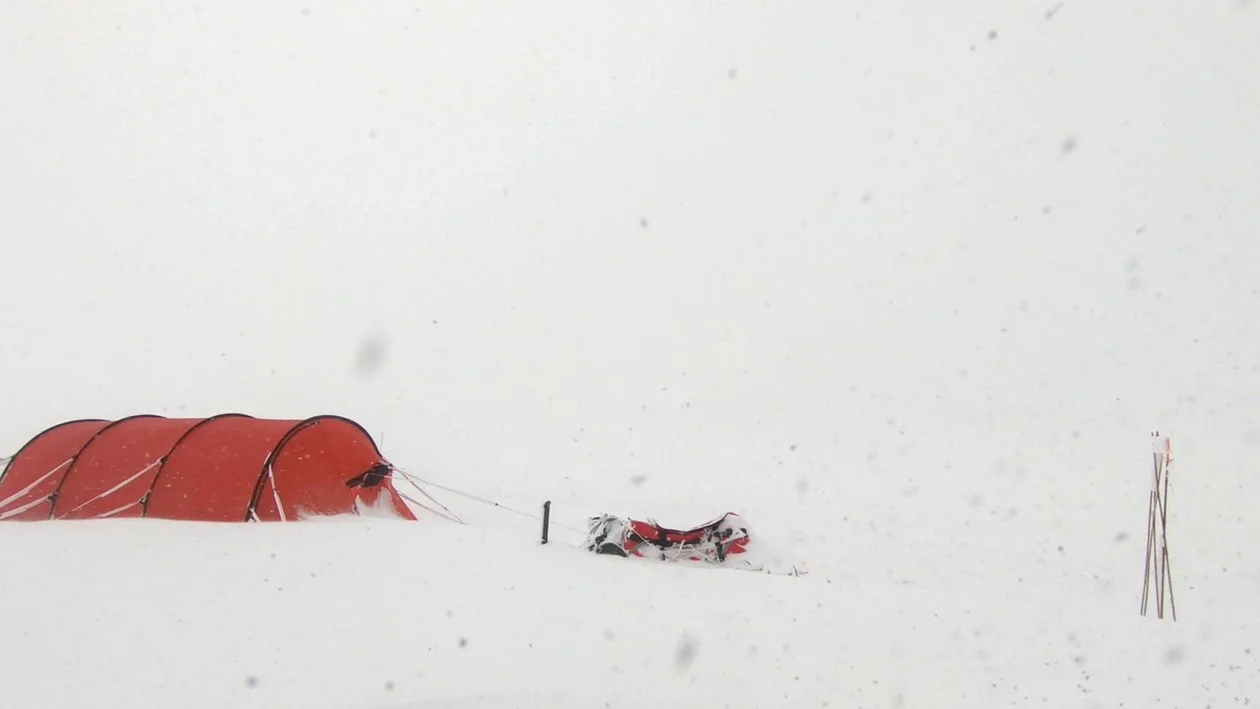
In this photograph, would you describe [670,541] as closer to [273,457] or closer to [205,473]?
[273,457]

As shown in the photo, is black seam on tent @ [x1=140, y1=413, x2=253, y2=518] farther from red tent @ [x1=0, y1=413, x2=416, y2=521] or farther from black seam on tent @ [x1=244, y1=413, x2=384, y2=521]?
black seam on tent @ [x1=244, y1=413, x2=384, y2=521]

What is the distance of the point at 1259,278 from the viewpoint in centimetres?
2909

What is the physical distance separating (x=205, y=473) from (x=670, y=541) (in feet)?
16.4

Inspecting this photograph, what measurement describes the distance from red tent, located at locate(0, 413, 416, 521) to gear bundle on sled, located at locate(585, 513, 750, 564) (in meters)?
2.27

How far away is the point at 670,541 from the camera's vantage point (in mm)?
8602

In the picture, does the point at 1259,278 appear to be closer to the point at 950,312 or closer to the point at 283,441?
the point at 950,312

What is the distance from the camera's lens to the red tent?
24.7 feet

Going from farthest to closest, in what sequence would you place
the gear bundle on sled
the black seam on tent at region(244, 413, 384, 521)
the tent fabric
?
the gear bundle on sled < the tent fabric < the black seam on tent at region(244, 413, 384, 521)

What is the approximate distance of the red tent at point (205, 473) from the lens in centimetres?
754

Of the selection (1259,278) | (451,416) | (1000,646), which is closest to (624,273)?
(451,416)

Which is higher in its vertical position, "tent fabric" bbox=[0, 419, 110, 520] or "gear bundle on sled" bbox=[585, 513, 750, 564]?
"tent fabric" bbox=[0, 419, 110, 520]

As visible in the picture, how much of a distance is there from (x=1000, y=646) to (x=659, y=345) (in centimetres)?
2925

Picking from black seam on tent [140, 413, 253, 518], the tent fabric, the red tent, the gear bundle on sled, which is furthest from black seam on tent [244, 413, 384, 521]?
the gear bundle on sled

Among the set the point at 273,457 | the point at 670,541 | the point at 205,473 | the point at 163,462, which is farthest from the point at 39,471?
the point at 670,541
